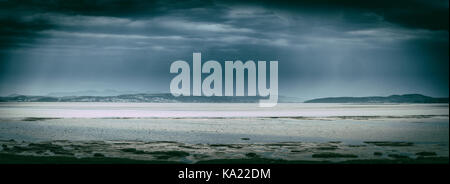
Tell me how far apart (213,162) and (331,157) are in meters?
6.12

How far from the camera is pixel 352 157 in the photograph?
22719mm

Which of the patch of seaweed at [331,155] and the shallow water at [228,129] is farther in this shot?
the shallow water at [228,129]

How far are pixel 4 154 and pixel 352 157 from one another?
17.9m

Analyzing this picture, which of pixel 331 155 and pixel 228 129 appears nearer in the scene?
pixel 331 155

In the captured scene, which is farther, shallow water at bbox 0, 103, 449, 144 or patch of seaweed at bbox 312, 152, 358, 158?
shallow water at bbox 0, 103, 449, 144
